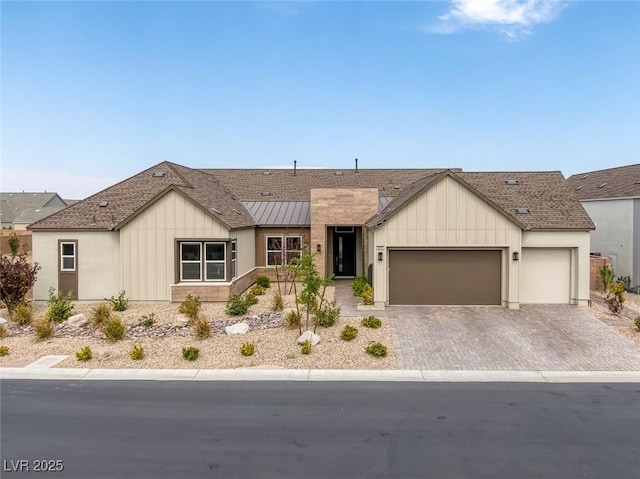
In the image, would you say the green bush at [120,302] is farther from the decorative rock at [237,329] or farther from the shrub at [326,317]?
the shrub at [326,317]

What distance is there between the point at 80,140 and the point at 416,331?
20.0m

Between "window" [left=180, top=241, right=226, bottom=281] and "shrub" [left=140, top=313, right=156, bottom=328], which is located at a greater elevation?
"window" [left=180, top=241, right=226, bottom=281]

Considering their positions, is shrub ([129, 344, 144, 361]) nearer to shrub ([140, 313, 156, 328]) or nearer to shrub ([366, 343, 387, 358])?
shrub ([140, 313, 156, 328])

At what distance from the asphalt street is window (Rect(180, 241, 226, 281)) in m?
7.42

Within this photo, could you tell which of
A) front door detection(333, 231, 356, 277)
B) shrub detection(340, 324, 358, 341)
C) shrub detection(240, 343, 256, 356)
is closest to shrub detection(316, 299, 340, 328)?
shrub detection(340, 324, 358, 341)

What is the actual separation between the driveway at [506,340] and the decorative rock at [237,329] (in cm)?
454

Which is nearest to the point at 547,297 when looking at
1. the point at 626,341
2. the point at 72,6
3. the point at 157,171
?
the point at 626,341

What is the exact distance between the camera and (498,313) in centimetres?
1414

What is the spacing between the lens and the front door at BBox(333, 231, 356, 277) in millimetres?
21562

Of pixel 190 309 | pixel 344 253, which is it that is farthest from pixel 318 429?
pixel 344 253

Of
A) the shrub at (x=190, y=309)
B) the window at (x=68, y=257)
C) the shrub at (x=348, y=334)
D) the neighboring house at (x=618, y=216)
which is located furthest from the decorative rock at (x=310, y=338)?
the neighboring house at (x=618, y=216)

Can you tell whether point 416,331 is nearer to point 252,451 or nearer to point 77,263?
point 252,451

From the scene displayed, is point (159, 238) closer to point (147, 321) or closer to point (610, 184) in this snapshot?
point (147, 321)

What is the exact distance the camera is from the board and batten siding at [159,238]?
15.8 metres
